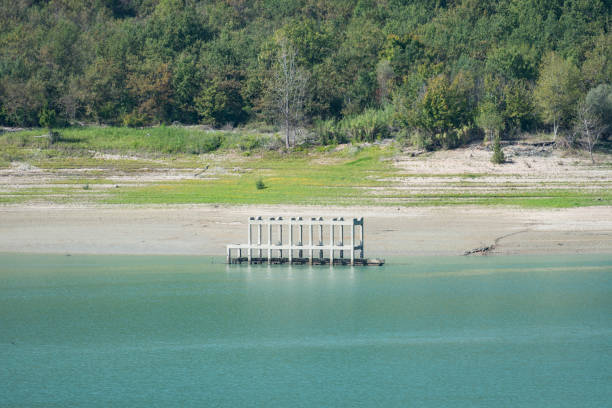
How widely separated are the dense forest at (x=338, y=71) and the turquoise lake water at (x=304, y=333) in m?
24.3

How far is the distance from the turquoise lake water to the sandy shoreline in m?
0.70

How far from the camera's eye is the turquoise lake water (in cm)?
1877

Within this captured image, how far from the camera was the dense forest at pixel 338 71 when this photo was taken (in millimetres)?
52594

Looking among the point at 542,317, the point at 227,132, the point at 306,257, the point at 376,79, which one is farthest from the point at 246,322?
the point at 376,79

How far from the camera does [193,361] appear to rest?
2089cm

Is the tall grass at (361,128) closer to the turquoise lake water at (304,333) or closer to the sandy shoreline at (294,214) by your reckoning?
the sandy shoreline at (294,214)

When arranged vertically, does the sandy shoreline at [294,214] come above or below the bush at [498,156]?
below

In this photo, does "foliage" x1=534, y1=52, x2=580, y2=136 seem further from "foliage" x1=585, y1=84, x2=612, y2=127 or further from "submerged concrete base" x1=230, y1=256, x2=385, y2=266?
"submerged concrete base" x1=230, y1=256, x2=385, y2=266

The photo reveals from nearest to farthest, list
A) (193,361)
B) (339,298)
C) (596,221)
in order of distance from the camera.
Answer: (193,361), (339,298), (596,221)

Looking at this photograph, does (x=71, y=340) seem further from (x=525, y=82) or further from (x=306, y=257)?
(x=525, y=82)

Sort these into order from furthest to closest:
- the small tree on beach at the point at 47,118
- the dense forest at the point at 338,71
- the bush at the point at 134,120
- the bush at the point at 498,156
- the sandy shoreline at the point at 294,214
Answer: the bush at the point at 134,120, the small tree on beach at the point at 47,118, the dense forest at the point at 338,71, the bush at the point at 498,156, the sandy shoreline at the point at 294,214

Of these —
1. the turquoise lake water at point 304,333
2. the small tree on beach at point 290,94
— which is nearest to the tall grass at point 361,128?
the small tree on beach at point 290,94

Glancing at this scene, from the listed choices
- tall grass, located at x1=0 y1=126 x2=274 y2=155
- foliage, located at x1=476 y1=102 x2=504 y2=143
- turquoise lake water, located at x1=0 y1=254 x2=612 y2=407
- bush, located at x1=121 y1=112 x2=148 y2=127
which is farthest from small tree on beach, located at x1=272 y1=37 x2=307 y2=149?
turquoise lake water, located at x1=0 y1=254 x2=612 y2=407

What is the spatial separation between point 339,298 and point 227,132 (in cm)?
3468
